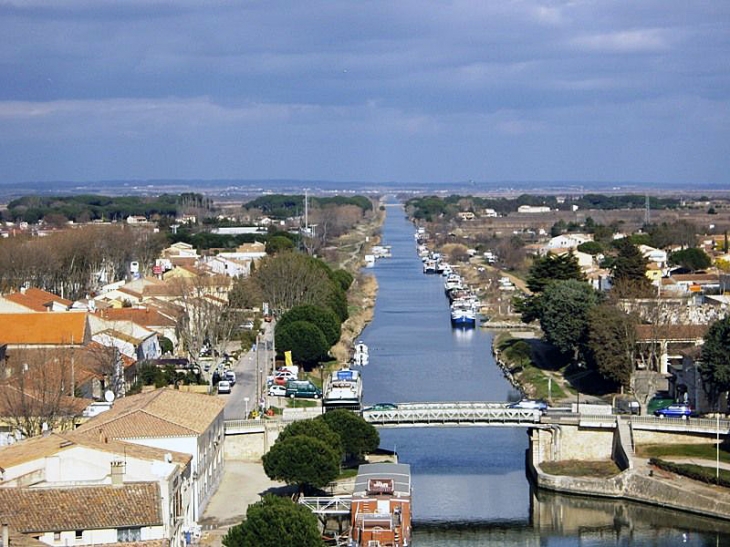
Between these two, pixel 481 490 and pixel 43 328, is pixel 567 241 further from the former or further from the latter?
pixel 481 490

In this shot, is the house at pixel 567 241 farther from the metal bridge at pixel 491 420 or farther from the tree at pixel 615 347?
the metal bridge at pixel 491 420

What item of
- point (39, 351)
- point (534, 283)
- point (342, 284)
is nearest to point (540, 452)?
point (39, 351)

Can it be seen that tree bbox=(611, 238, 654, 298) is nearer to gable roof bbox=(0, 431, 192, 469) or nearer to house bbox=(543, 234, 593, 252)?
gable roof bbox=(0, 431, 192, 469)

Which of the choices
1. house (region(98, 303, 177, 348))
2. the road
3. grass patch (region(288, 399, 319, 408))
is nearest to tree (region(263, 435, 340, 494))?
the road

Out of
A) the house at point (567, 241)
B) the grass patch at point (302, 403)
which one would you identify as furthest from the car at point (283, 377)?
the house at point (567, 241)

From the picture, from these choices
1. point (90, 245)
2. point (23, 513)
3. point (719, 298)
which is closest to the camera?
point (23, 513)

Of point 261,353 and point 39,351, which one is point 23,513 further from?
point 261,353
